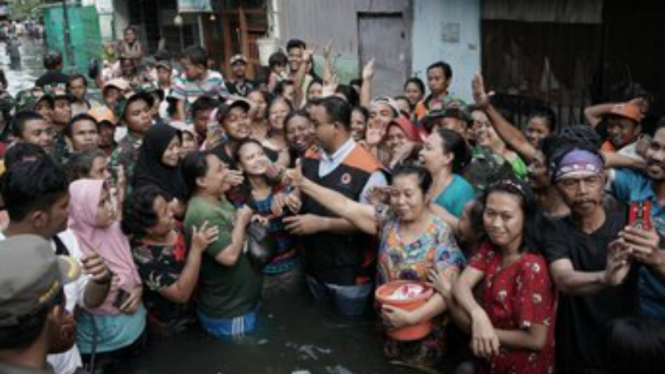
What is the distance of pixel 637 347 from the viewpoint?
212 centimetres

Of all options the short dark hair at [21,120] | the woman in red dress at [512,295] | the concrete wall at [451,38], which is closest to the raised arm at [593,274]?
the woman in red dress at [512,295]

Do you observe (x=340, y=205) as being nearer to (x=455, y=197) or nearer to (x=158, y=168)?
(x=455, y=197)

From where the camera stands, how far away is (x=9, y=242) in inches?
74.8

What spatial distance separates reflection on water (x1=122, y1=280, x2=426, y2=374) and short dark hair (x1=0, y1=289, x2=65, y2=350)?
2401 mm

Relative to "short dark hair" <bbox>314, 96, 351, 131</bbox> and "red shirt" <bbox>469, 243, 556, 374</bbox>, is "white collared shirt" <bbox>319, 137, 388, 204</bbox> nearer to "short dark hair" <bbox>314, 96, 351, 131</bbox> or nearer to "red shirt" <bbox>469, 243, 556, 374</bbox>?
"short dark hair" <bbox>314, 96, 351, 131</bbox>

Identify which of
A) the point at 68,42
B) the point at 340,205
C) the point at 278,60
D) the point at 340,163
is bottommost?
the point at 340,205

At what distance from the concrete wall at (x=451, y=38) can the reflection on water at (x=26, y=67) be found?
16102mm

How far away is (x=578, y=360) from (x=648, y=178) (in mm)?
1103

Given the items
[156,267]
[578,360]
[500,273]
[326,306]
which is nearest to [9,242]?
[156,267]

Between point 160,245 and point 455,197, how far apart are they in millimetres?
2062

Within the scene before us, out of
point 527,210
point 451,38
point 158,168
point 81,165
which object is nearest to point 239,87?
point 451,38

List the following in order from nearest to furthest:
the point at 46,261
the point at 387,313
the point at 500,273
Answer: the point at 46,261 < the point at 500,273 < the point at 387,313

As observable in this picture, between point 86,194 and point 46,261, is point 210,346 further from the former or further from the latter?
point 46,261

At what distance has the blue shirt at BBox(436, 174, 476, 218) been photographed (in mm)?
3941
